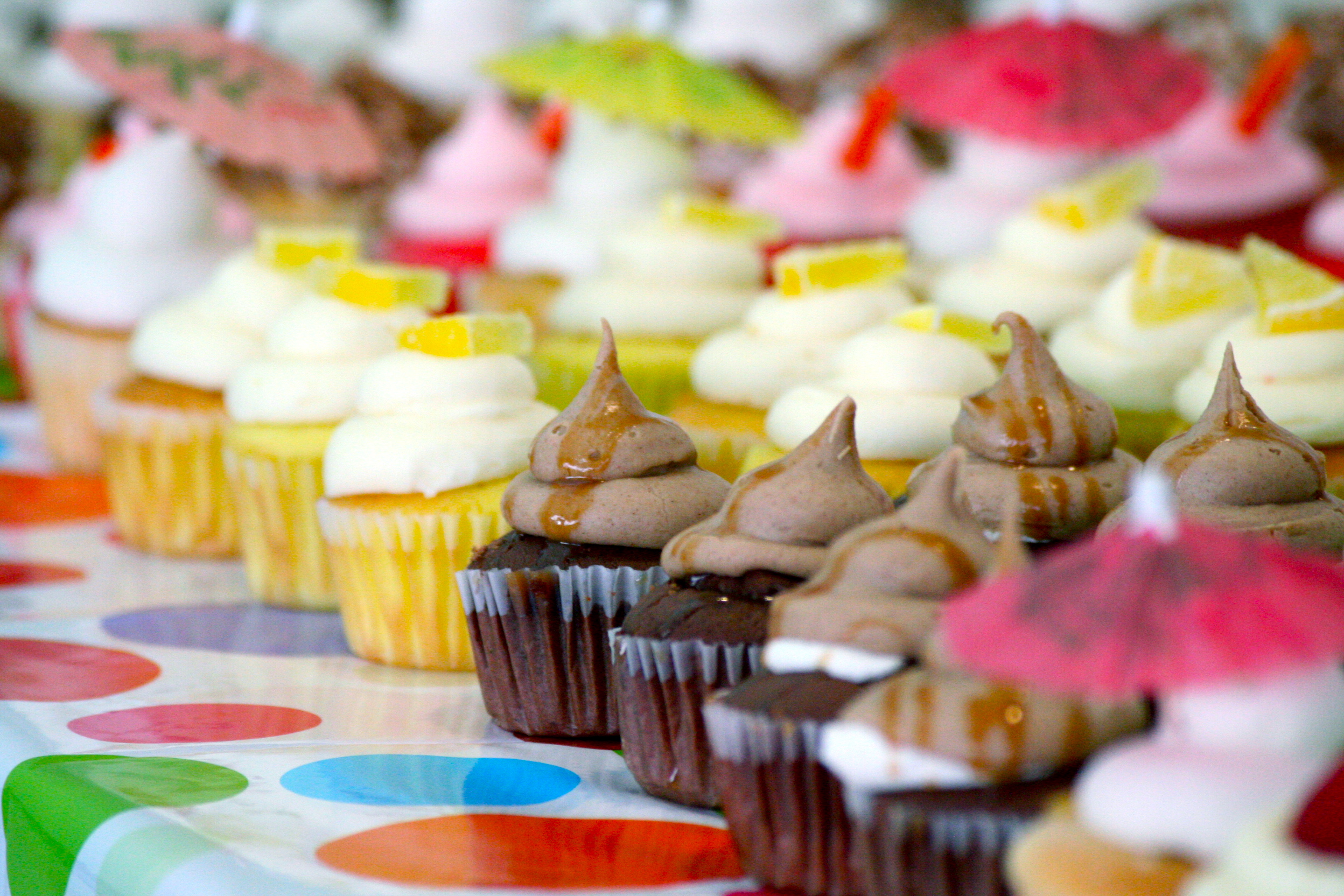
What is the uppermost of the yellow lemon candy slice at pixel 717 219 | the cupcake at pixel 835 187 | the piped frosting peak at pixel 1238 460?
the cupcake at pixel 835 187

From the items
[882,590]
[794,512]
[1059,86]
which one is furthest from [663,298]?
[882,590]

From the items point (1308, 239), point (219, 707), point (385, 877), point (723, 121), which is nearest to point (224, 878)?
point (385, 877)

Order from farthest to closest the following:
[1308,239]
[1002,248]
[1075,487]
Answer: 1. [1308,239]
2. [1002,248]
3. [1075,487]

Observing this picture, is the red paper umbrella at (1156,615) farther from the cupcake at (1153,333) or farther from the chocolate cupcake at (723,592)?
the cupcake at (1153,333)

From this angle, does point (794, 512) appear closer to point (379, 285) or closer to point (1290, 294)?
point (1290, 294)

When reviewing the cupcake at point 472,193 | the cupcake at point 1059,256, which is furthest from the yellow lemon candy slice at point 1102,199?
the cupcake at point 472,193

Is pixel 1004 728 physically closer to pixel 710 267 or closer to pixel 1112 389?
pixel 1112 389

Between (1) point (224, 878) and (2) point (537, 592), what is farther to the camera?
(2) point (537, 592)
